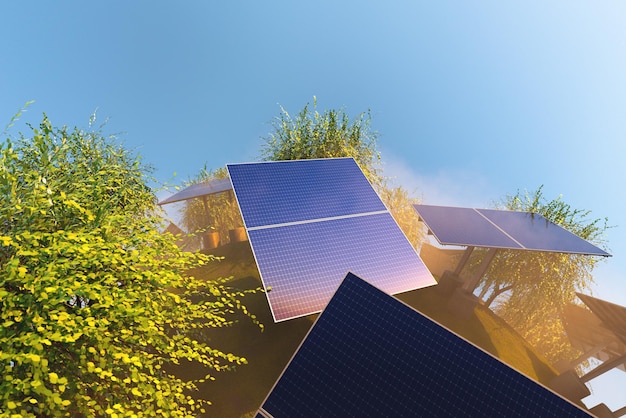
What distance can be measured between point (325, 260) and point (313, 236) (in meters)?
1.00

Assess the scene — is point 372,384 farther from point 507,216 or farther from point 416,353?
point 507,216

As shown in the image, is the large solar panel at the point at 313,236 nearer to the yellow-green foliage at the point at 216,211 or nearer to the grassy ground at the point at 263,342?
the grassy ground at the point at 263,342

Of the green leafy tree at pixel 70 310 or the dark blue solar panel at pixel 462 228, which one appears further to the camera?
the dark blue solar panel at pixel 462 228

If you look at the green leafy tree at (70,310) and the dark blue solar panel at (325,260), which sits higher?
the dark blue solar panel at (325,260)

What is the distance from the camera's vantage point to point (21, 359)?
15.3 ft

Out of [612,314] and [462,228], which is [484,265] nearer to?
[462,228]

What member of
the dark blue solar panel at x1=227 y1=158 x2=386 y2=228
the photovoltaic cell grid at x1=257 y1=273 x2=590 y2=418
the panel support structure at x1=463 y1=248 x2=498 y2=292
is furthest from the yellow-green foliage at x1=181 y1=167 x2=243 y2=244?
the photovoltaic cell grid at x1=257 y1=273 x2=590 y2=418

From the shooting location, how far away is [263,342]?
1105 centimetres

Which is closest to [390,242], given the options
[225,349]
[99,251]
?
[225,349]

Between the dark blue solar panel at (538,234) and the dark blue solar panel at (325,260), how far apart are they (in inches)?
246

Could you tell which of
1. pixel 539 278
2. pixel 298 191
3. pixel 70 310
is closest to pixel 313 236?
pixel 298 191

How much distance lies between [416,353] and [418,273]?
4.93 meters

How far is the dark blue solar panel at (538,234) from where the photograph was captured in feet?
40.8

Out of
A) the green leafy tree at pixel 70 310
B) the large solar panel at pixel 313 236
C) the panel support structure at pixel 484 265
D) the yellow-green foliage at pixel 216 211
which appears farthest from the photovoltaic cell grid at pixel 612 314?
the yellow-green foliage at pixel 216 211
